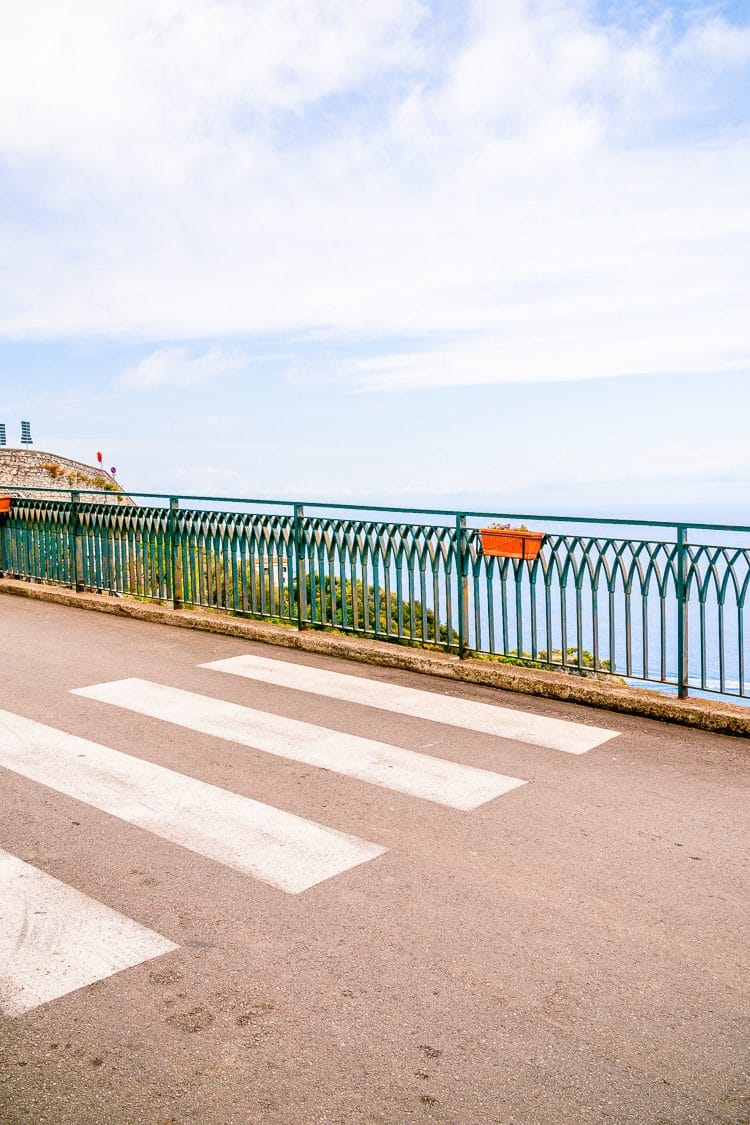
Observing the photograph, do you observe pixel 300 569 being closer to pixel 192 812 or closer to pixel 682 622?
pixel 682 622

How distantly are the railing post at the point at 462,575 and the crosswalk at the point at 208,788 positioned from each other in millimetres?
1035

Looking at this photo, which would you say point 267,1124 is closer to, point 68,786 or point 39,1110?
point 39,1110

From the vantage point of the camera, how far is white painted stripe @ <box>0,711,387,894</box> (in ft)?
14.9

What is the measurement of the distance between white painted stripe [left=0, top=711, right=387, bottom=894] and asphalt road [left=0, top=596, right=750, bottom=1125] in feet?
0.14

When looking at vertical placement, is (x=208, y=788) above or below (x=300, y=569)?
below

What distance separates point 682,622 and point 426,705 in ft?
7.16

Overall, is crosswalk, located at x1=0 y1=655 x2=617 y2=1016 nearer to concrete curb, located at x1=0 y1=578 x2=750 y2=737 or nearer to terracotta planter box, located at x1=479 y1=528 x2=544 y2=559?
concrete curb, located at x1=0 y1=578 x2=750 y2=737

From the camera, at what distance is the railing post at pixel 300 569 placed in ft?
33.7

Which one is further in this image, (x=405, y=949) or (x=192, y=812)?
(x=192, y=812)

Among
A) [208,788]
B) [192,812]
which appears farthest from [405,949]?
[208,788]

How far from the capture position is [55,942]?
381 centimetres

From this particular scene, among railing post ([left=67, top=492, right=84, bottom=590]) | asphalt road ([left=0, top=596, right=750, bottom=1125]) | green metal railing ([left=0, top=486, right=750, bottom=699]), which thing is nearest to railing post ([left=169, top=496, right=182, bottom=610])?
green metal railing ([left=0, top=486, right=750, bottom=699])

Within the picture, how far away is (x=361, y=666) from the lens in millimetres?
9195

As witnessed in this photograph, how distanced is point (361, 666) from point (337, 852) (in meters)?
4.55
